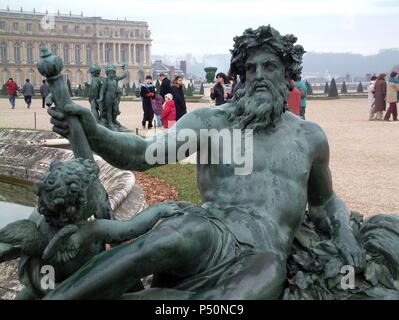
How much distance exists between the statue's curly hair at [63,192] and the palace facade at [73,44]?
70.4m

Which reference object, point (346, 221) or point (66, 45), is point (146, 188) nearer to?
point (346, 221)

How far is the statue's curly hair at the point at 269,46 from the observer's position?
102 inches

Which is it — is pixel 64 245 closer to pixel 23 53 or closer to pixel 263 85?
pixel 263 85

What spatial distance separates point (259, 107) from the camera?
8.39ft

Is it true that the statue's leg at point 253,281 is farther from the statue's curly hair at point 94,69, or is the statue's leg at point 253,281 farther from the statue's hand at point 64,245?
the statue's curly hair at point 94,69

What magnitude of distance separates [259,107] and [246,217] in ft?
1.63

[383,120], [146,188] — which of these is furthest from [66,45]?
[146,188]

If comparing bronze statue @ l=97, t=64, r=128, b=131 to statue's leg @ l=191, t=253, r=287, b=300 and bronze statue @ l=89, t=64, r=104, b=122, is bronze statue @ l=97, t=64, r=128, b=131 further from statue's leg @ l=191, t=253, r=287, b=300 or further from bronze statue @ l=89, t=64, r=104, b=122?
statue's leg @ l=191, t=253, r=287, b=300

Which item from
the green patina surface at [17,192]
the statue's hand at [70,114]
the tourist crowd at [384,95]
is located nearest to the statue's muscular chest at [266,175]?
the statue's hand at [70,114]

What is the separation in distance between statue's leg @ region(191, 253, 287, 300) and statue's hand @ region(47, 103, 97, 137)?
74 cm

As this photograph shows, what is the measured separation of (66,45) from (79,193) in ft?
267

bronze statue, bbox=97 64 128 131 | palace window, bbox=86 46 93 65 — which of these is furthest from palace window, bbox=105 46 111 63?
bronze statue, bbox=97 64 128 131

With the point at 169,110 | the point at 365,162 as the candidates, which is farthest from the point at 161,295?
the point at 169,110

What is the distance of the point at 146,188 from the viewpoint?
23.3ft
